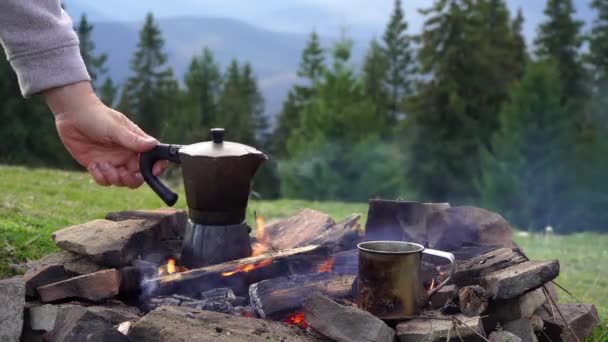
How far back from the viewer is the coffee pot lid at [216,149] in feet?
9.92

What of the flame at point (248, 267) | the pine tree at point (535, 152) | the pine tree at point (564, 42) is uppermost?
the pine tree at point (564, 42)

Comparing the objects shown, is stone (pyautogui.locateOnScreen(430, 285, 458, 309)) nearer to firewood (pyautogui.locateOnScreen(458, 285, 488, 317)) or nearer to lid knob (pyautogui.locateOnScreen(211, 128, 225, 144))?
firewood (pyautogui.locateOnScreen(458, 285, 488, 317))

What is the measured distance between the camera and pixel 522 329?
2863 mm

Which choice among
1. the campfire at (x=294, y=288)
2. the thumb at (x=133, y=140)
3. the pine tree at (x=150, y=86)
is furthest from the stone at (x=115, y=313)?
the pine tree at (x=150, y=86)

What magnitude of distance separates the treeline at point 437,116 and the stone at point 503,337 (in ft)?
70.2

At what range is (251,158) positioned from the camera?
3.08 meters

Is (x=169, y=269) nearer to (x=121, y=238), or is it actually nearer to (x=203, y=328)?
(x=121, y=238)

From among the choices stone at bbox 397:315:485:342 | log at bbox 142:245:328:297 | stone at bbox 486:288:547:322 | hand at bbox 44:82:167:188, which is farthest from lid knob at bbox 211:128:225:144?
stone at bbox 486:288:547:322

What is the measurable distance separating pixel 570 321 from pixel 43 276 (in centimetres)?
254

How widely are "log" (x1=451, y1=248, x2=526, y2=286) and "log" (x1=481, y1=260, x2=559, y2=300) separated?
0.12 m

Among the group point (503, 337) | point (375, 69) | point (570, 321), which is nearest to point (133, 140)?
point (503, 337)

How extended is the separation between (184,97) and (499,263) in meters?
36.9

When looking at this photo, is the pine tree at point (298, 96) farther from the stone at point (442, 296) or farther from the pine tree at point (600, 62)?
the stone at point (442, 296)

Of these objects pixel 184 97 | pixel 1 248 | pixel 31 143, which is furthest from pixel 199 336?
pixel 184 97
